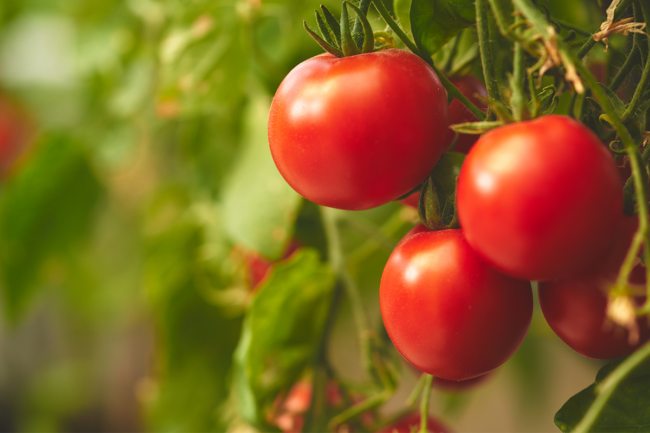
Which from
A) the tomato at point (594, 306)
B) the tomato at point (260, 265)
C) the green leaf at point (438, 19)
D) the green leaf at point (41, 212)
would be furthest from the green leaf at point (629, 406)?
the green leaf at point (41, 212)

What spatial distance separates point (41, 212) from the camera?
0.62m

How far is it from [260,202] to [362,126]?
0.21 metres

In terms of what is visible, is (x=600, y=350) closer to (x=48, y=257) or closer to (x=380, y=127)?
(x=380, y=127)

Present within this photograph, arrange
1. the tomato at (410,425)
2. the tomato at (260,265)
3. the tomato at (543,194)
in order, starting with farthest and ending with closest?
the tomato at (260,265) < the tomato at (410,425) < the tomato at (543,194)

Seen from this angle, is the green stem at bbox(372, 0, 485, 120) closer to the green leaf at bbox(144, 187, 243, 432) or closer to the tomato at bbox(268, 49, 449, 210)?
the tomato at bbox(268, 49, 449, 210)

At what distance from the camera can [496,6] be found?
157 millimetres

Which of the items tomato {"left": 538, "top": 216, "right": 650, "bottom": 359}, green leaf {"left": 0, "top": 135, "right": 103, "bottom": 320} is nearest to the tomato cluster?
tomato {"left": 538, "top": 216, "right": 650, "bottom": 359}

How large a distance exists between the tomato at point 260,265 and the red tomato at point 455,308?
0.28 m

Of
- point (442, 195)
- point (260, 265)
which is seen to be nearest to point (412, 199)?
point (442, 195)

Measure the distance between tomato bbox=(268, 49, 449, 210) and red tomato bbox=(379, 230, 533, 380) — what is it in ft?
0.09

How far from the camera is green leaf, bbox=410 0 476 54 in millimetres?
199

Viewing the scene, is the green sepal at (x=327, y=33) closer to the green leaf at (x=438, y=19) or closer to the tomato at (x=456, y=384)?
the green leaf at (x=438, y=19)

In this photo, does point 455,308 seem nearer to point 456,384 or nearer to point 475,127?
point 475,127

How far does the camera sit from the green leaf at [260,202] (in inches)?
13.9
